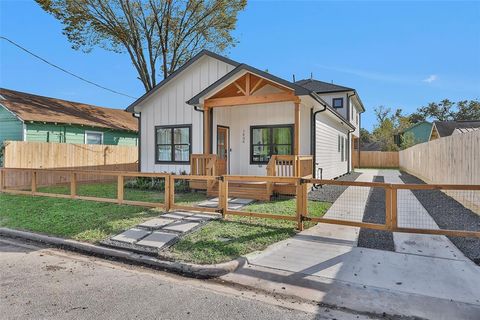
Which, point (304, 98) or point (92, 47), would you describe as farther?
point (92, 47)

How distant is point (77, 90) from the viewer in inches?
956

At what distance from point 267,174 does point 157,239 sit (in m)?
5.05

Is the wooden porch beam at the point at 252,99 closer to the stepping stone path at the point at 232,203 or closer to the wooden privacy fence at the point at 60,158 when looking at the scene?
the stepping stone path at the point at 232,203

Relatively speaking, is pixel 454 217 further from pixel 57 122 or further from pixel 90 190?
pixel 57 122

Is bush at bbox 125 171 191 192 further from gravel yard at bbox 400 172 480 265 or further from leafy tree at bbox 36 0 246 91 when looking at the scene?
leafy tree at bbox 36 0 246 91

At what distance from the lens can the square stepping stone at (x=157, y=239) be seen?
17.2ft

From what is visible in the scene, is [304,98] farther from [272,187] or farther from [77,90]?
[77,90]

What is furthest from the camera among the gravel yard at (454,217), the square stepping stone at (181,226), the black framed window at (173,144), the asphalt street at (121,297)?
the black framed window at (173,144)

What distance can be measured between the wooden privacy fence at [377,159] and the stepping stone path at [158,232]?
97.9 ft

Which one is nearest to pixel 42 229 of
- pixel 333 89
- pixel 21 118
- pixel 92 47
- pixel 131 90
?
pixel 21 118

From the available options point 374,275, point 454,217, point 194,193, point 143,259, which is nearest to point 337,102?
point 194,193

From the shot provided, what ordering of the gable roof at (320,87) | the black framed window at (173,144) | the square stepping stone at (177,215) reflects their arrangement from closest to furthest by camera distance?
the square stepping stone at (177,215), the black framed window at (173,144), the gable roof at (320,87)

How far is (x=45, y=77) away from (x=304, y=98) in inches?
750

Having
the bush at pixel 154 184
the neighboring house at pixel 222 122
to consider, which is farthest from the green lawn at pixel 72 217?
the neighboring house at pixel 222 122
